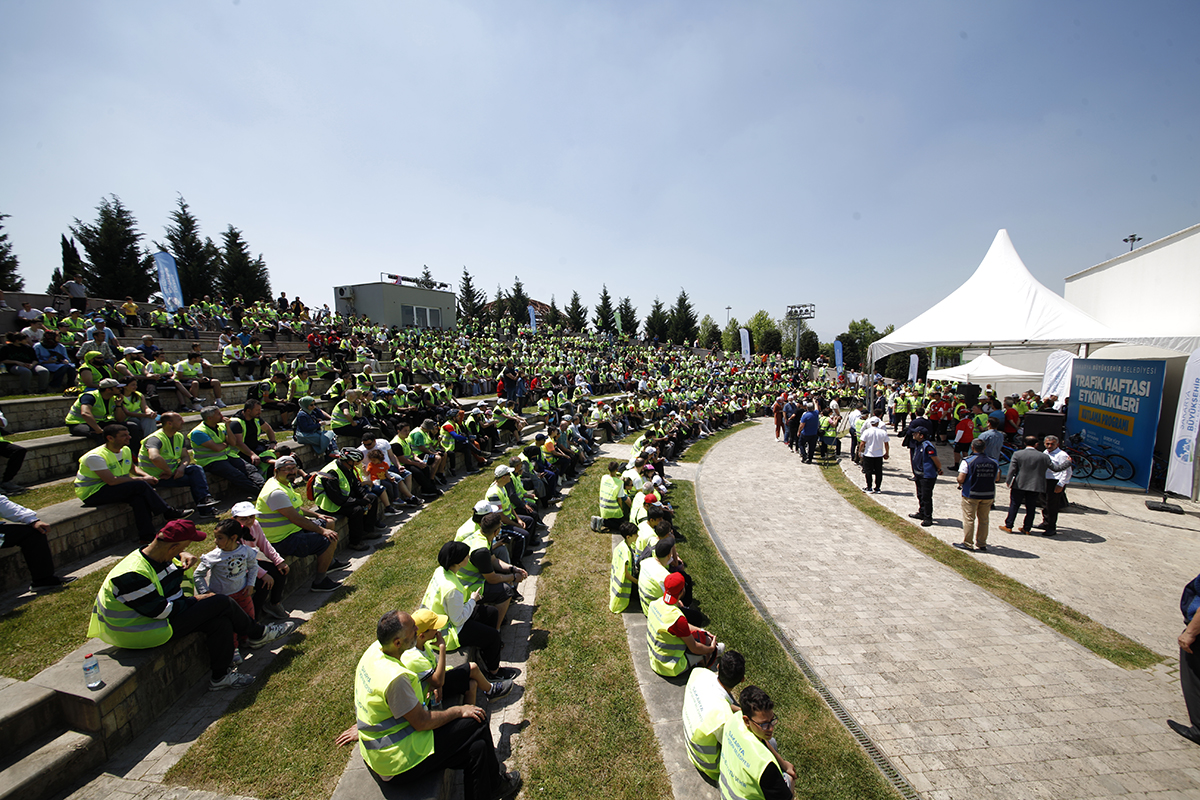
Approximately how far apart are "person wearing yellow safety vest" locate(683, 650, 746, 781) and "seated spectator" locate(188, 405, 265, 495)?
7230 mm

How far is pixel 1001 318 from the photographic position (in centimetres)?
1425

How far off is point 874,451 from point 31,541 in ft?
47.2

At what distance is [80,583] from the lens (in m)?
4.81

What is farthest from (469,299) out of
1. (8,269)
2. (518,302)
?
(8,269)

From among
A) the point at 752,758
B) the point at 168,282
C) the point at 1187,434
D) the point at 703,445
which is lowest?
the point at 703,445

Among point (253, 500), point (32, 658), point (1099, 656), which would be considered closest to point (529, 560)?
point (253, 500)

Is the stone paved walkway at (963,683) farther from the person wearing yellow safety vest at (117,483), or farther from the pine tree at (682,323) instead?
the pine tree at (682,323)

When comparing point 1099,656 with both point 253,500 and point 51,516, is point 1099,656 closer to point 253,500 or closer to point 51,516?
point 253,500

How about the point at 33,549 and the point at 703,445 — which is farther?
the point at 703,445

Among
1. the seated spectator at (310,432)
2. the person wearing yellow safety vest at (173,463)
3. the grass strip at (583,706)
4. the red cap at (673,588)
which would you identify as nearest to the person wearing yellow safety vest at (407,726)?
the grass strip at (583,706)

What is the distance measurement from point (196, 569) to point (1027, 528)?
12827mm

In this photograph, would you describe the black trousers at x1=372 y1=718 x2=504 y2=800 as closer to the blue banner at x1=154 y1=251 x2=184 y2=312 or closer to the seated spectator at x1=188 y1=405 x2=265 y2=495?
the seated spectator at x1=188 y1=405 x2=265 y2=495

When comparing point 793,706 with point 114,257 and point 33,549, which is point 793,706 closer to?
point 33,549

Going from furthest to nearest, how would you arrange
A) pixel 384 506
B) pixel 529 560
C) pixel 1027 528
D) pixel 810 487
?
pixel 810 487, pixel 1027 528, pixel 384 506, pixel 529 560
